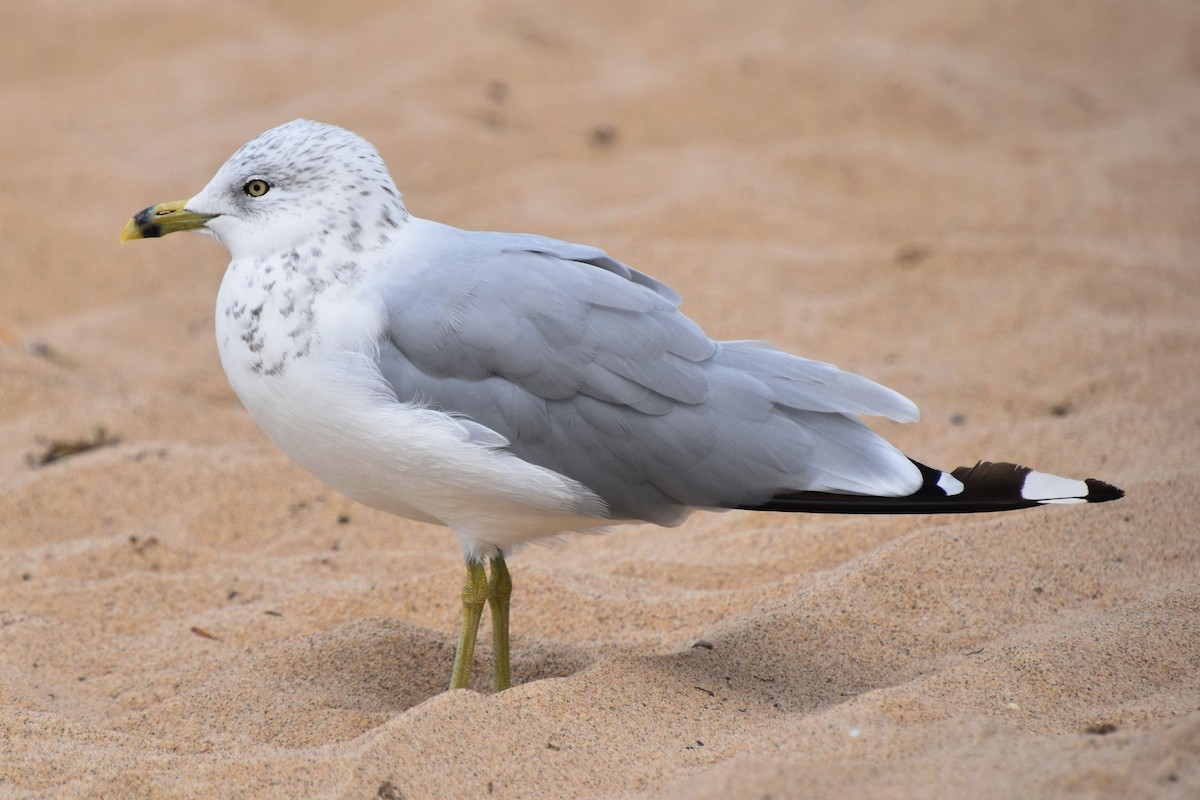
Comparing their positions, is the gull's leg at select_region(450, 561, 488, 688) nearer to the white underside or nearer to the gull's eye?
the white underside

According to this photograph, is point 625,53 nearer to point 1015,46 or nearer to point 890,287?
point 1015,46

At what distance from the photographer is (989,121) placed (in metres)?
7.36

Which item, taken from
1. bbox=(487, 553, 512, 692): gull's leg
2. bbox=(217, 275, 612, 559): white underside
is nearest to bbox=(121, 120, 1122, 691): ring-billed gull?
bbox=(217, 275, 612, 559): white underside

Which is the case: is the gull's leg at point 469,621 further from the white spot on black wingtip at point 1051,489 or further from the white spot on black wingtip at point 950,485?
the white spot on black wingtip at point 1051,489

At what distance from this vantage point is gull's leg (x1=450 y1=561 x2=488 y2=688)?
311cm

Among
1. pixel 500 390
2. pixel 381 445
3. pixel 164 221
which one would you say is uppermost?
pixel 164 221

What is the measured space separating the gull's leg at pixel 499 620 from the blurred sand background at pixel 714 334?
118 mm

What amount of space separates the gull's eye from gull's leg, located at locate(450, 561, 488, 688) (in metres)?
0.96

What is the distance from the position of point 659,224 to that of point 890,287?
112cm

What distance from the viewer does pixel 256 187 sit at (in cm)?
310

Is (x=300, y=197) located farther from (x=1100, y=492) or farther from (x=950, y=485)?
(x=1100, y=492)

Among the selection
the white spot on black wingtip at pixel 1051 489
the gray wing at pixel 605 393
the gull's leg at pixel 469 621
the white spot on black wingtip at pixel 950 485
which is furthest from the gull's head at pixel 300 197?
the white spot on black wingtip at pixel 1051 489

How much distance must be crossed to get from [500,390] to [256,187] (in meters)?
0.75

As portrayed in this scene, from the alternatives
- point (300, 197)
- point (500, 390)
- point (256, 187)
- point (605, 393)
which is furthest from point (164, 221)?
point (605, 393)
